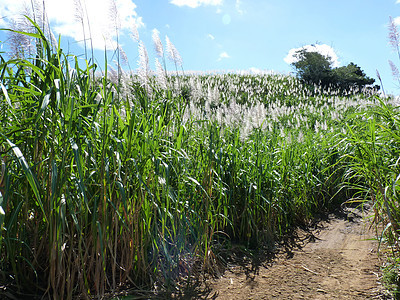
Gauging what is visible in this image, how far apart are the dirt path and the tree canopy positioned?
1427 centimetres

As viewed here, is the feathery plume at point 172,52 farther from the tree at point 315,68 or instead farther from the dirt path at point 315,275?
the tree at point 315,68

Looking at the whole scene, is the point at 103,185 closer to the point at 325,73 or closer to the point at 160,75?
the point at 160,75

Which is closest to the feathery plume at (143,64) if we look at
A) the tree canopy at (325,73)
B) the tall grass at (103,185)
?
the tall grass at (103,185)

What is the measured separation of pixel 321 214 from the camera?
3.91m

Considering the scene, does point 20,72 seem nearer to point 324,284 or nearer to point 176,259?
point 176,259

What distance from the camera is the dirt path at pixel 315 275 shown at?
222cm

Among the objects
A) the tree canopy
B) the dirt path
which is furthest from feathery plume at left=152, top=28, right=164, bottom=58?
the tree canopy

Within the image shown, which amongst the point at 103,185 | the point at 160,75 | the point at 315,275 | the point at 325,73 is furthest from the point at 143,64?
the point at 325,73

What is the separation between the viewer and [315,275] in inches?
98.2

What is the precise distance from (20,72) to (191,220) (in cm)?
145

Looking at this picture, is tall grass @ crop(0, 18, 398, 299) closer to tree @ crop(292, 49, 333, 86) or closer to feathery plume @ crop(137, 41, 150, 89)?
feathery plume @ crop(137, 41, 150, 89)

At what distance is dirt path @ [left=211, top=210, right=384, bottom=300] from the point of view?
87.3 inches

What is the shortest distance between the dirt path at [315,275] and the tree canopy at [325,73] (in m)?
14.3

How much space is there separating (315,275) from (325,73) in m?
15.5
